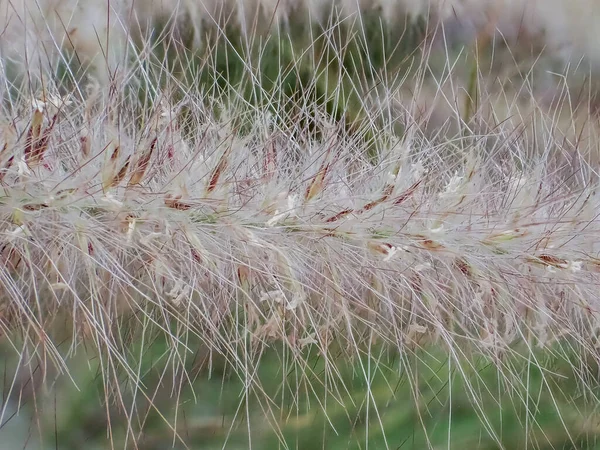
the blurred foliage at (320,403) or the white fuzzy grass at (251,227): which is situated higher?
the white fuzzy grass at (251,227)

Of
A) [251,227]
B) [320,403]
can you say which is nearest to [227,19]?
[251,227]

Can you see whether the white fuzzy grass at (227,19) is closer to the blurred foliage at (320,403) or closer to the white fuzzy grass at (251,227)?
the white fuzzy grass at (251,227)

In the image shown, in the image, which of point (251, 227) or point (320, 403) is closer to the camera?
point (251, 227)

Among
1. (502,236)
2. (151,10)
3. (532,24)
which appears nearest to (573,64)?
(532,24)

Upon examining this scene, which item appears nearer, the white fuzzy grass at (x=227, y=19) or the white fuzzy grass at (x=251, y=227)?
the white fuzzy grass at (x=251, y=227)

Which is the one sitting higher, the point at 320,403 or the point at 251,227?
the point at 251,227

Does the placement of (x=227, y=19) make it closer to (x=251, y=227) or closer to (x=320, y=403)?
(x=251, y=227)

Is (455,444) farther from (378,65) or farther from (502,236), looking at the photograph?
(378,65)

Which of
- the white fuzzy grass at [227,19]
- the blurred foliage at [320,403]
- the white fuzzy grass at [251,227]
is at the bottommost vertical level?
the blurred foliage at [320,403]

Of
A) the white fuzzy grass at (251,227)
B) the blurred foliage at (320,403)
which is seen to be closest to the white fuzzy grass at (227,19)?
the white fuzzy grass at (251,227)
